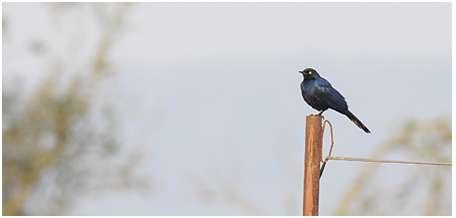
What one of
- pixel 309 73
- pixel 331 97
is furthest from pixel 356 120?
pixel 309 73

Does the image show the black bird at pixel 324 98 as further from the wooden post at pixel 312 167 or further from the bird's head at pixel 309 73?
the wooden post at pixel 312 167

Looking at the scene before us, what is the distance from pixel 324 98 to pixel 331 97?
1.4 inches

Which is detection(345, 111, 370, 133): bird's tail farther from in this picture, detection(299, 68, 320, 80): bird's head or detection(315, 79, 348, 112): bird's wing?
detection(299, 68, 320, 80): bird's head

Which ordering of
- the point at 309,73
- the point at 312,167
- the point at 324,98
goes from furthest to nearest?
the point at 309,73 < the point at 324,98 < the point at 312,167

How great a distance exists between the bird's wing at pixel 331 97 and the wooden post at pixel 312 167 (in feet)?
3.82

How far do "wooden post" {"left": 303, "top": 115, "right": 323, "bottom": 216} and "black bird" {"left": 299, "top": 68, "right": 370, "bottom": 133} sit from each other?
116 centimetres

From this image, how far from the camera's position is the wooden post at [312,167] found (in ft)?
18.5

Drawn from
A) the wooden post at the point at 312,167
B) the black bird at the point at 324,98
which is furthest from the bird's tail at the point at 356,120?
the wooden post at the point at 312,167

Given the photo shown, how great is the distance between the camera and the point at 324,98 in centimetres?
687

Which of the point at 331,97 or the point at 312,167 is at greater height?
the point at 331,97

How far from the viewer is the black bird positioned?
687cm

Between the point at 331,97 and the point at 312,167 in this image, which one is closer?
the point at 312,167

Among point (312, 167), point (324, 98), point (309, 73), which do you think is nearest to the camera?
point (312, 167)

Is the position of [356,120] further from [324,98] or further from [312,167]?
[312,167]
